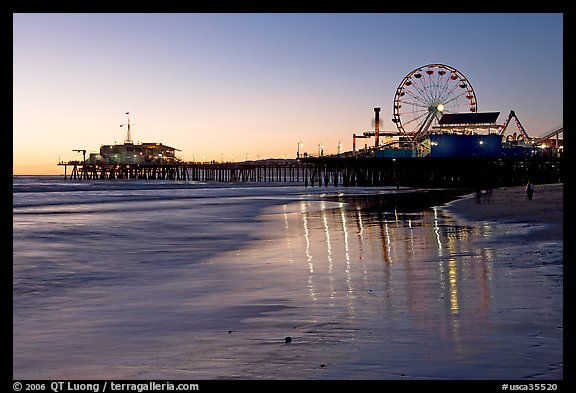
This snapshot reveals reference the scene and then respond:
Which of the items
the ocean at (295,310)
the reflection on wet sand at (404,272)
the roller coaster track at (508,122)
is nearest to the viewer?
the ocean at (295,310)

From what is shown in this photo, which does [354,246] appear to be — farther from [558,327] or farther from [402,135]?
[402,135]

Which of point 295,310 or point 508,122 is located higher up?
point 508,122

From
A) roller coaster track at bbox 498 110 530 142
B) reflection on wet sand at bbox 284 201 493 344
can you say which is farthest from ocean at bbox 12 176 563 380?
roller coaster track at bbox 498 110 530 142

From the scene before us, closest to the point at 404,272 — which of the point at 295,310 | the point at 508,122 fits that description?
the point at 295,310

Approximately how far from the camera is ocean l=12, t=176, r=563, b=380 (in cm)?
616

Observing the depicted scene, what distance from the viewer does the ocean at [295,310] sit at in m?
6.16

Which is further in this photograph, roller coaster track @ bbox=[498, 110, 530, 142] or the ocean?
roller coaster track @ bbox=[498, 110, 530, 142]

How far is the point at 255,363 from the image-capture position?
6238mm

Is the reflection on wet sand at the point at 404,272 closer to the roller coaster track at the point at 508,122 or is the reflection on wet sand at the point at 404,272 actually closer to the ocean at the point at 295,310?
the ocean at the point at 295,310

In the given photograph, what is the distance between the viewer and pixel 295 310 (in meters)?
8.77

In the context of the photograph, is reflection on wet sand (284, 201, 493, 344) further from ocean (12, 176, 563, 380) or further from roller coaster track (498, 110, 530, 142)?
roller coaster track (498, 110, 530, 142)

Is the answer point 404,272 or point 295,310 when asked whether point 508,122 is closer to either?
point 404,272

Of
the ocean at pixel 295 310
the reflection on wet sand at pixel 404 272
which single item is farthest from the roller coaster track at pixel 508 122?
the ocean at pixel 295 310
